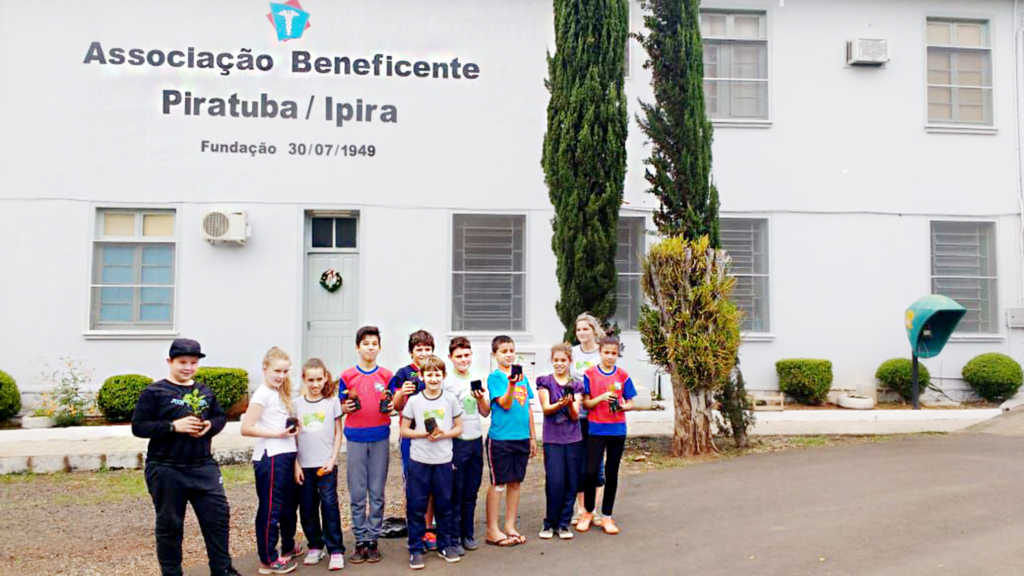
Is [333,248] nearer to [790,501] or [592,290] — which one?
A: [592,290]

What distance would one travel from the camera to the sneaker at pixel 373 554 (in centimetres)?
543

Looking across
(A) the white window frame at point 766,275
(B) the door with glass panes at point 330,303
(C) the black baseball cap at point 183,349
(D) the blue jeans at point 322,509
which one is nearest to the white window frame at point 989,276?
(A) the white window frame at point 766,275

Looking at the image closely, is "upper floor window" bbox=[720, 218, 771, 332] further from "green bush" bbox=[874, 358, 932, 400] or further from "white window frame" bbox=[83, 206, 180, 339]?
"white window frame" bbox=[83, 206, 180, 339]

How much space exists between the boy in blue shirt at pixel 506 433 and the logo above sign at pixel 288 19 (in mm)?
7674

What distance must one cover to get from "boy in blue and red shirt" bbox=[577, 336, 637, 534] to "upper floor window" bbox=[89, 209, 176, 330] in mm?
7477

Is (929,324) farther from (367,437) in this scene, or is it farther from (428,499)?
(367,437)

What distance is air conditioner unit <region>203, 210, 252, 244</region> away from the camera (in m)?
11.0

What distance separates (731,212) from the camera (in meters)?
12.2

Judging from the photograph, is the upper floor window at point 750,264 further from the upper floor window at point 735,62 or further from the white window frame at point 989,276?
the white window frame at point 989,276

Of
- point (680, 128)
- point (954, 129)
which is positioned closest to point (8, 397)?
point (680, 128)

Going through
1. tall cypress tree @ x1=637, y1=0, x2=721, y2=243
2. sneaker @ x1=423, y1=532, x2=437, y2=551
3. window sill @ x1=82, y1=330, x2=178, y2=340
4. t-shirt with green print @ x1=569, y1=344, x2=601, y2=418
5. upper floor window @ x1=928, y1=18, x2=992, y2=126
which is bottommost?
sneaker @ x1=423, y1=532, x2=437, y2=551

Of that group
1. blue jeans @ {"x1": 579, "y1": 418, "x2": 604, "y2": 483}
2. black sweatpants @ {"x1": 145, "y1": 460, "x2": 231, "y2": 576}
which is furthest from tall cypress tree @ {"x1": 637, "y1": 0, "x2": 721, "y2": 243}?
black sweatpants @ {"x1": 145, "y1": 460, "x2": 231, "y2": 576}

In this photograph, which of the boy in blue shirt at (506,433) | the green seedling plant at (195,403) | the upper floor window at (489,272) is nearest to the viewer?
the green seedling plant at (195,403)

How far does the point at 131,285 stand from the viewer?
446 inches
